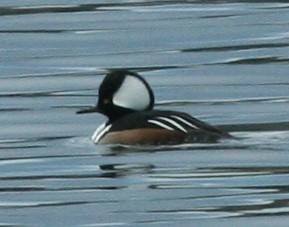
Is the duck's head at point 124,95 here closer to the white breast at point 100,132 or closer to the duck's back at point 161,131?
the white breast at point 100,132

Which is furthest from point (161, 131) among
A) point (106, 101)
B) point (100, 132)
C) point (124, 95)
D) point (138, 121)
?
point (106, 101)

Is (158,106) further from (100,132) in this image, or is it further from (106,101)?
(100,132)

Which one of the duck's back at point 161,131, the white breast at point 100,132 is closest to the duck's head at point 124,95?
the white breast at point 100,132

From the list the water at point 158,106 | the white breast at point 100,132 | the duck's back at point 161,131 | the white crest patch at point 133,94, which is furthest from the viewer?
the white crest patch at point 133,94

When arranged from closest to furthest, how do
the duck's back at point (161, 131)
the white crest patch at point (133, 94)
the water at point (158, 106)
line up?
the water at point (158, 106) → the duck's back at point (161, 131) → the white crest patch at point (133, 94)

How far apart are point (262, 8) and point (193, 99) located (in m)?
8.28

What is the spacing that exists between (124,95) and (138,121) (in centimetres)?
56


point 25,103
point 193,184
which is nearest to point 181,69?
point 25,103

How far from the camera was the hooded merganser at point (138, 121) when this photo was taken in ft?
56.2

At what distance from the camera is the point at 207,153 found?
55.1ft

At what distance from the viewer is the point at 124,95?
17.9 meters

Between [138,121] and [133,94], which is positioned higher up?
[133,94]

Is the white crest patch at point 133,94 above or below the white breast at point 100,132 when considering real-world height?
above

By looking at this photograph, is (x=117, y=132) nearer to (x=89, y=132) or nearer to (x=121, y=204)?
(x=89, y=132)
